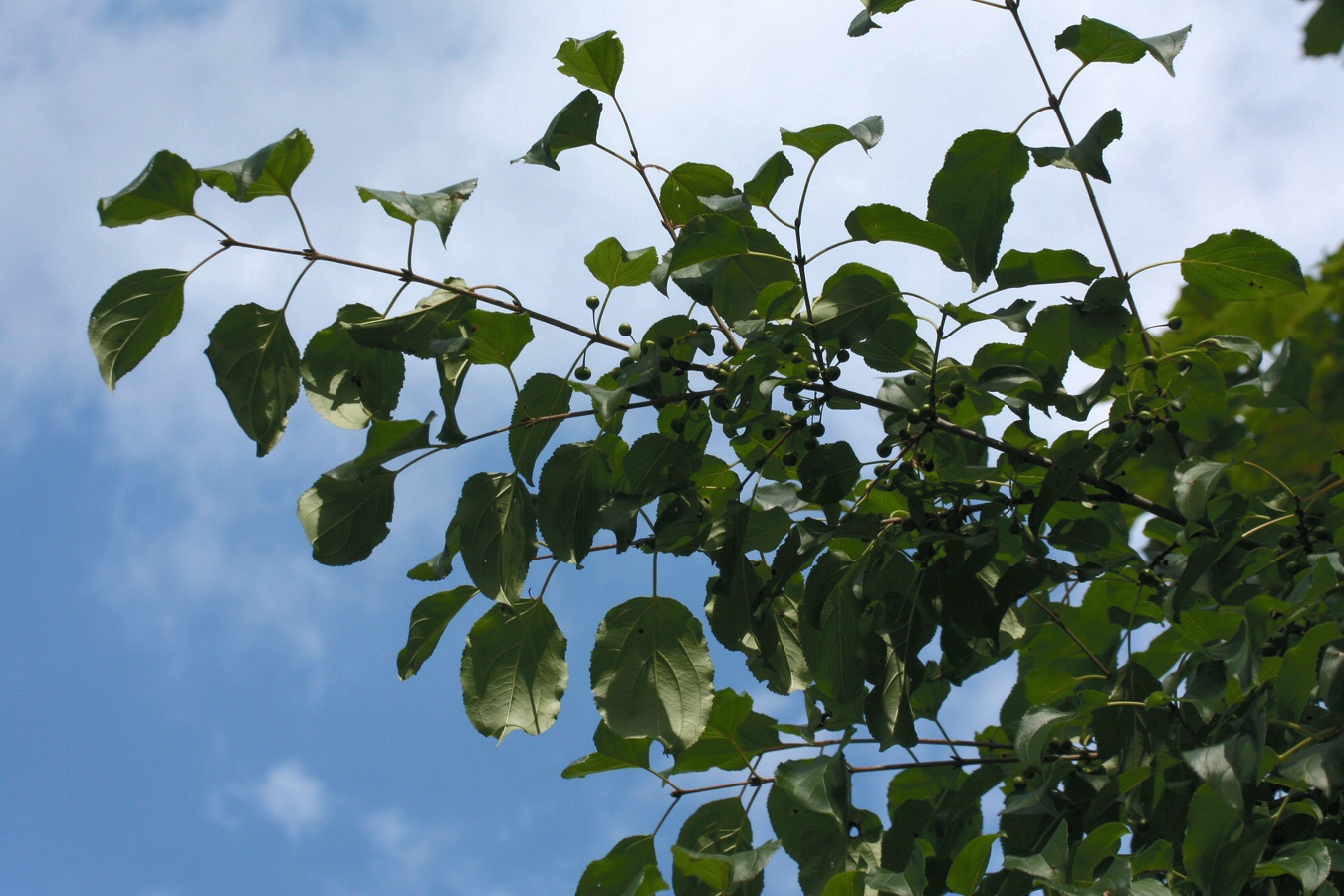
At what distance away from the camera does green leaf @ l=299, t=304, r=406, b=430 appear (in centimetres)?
231

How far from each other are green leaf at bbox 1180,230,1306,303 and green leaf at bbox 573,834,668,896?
1.75 metres

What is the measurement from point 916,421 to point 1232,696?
40.9 inches

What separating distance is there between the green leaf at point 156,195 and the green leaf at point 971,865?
199 cm

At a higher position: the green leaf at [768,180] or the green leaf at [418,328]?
the green leaf at [768,180]

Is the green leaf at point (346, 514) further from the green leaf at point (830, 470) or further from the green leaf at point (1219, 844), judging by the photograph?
the green leaf at point (1219, 844)

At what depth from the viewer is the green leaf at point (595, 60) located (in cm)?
240

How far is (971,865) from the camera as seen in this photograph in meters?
1.97

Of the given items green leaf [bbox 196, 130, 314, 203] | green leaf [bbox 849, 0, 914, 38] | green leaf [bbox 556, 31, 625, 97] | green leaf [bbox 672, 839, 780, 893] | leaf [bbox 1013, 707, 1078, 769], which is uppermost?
green leaf [bbox 556, 31, 625, 97]

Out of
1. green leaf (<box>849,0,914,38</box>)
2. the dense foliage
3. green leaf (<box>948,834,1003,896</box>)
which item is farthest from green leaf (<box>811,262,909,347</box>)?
green leaf (<box>948,834,1003,896</box>)

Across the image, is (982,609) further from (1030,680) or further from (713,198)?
(713,198)

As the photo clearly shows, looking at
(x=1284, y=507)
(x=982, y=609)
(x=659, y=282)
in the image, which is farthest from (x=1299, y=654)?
(x=659, y=282)

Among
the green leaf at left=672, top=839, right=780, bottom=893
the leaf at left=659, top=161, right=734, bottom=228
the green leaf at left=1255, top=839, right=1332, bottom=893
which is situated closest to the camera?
the green leaf at left=1255, top=839, right=1332, bottom=893

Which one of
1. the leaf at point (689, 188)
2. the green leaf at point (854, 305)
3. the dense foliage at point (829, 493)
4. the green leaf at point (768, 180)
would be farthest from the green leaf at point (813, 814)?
the leaf at point (689, 188)

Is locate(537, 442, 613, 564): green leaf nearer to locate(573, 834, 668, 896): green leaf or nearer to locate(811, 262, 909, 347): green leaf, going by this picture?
locate(811, 262, 909, 347): green leaf
